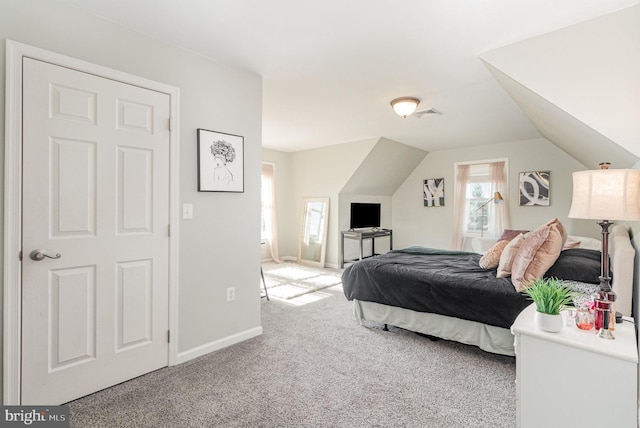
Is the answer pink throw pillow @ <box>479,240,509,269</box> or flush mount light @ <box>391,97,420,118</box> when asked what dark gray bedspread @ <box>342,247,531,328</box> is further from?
flush mount light @ <box>391,97,420,118</box>

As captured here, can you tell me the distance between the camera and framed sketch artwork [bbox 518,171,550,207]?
5.20 meters

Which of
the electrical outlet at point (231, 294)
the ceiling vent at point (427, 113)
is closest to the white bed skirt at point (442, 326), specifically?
the electrical outlet at point (231, 294)

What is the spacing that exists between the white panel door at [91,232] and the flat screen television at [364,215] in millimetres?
4336

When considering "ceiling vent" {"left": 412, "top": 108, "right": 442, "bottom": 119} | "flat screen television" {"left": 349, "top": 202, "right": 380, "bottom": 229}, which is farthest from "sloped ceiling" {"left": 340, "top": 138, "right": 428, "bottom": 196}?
"ceiling vent" {"left": 412, "top": 108, "right": 442, "bottom": 119}

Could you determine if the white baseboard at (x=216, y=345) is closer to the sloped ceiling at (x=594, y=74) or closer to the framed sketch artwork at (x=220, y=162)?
the framed sketch artwork at (x=220, y=162)

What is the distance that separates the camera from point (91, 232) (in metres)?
1.98

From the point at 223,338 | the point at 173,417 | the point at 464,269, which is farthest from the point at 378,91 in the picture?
the point at 173,417

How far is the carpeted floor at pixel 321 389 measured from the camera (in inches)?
69.9

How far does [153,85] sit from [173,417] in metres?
2.10

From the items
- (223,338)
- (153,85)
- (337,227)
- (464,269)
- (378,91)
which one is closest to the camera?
(153,85)

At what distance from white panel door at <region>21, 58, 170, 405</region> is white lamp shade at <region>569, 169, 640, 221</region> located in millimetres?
2473

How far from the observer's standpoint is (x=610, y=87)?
6.30 ft

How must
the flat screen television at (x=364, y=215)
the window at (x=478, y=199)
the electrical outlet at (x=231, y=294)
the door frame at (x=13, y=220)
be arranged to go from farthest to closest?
the flat screen television at (x=364, y=215) < the window at (x=478, y=199) < the electrical outlet at (x=231, y=294) < the door frame at (x=13, y=220)

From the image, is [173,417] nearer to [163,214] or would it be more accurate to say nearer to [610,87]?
[163,214]
